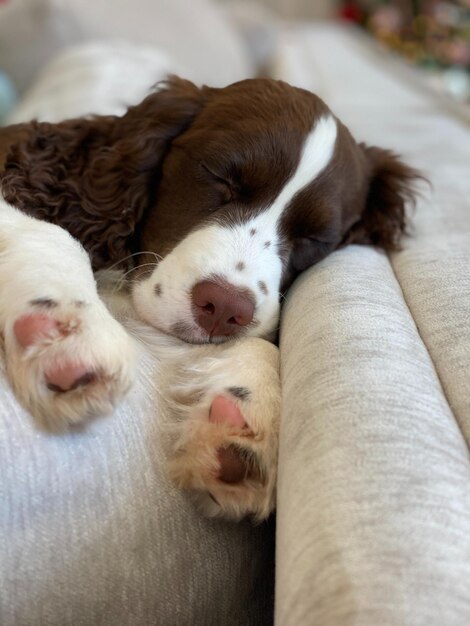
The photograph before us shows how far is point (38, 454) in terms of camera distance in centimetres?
114

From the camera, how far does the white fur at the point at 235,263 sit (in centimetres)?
153

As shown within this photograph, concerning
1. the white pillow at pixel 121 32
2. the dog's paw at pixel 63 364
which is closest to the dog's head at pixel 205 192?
the dog's paw at pixel 63 364

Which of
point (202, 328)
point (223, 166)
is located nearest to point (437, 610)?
point (202, 328)

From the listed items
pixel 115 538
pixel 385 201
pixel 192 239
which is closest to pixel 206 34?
pixel 385 201

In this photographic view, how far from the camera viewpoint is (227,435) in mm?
1283

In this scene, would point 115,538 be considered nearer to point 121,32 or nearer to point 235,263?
point 235,263

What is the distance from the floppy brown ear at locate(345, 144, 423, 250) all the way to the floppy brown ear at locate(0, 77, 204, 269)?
593 mm

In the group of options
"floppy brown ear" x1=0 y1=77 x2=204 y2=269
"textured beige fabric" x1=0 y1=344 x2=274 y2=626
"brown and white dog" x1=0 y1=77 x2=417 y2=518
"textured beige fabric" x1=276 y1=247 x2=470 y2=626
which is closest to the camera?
"textured beige fabric" x1=276 y1=247 x2=470 y2=626

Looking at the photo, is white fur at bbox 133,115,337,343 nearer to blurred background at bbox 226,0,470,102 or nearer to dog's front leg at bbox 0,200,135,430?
dog's front leg at bbox 0,200,135,430

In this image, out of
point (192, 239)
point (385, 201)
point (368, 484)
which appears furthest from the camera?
point (385, 201)

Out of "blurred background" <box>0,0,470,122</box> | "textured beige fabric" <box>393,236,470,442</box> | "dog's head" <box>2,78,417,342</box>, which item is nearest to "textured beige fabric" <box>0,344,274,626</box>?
"dog's head" <box>2,78,417,342</box>

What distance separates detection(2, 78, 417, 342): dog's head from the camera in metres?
1.56

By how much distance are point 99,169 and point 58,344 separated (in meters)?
0.79

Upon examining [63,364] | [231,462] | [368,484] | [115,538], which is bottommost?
[115,538]
